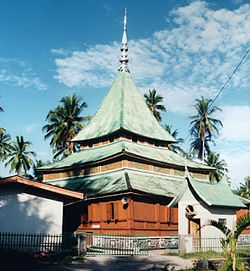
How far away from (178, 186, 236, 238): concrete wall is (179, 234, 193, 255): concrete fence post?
74 cm

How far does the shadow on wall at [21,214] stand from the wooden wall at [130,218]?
7.31m

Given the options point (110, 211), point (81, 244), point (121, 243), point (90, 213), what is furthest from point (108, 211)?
point (81, 244)

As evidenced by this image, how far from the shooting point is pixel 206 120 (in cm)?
5678

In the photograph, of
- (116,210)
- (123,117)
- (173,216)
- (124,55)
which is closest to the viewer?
(116,210)

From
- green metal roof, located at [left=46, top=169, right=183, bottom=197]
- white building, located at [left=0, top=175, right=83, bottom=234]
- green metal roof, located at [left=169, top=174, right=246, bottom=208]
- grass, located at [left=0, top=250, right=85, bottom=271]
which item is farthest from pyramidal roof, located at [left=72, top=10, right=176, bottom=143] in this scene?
grass, located at [left=0, top=250, right=85, bottom=271]

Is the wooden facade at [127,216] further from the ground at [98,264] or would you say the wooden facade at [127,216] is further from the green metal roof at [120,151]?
the ground at [98,264]

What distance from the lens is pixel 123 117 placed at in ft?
118

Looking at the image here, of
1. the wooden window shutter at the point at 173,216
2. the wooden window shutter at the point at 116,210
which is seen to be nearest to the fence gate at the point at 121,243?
the wooden window shutter at the point at 116,210

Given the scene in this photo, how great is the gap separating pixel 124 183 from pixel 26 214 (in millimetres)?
9248

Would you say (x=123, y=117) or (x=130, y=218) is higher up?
(x=123, y=117)

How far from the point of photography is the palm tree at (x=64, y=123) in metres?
52.3

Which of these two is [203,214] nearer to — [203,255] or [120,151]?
[203,255]

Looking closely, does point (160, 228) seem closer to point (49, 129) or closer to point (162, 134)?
point (162, 134)

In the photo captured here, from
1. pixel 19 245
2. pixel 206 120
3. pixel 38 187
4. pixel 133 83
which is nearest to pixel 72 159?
pixel 133 83
